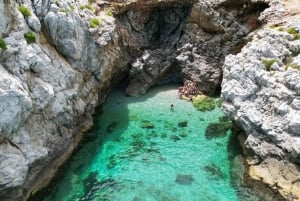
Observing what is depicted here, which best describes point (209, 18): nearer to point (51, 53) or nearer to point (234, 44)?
point (234, 44)

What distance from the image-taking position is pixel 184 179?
29.0 metres

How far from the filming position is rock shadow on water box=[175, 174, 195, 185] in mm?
28625

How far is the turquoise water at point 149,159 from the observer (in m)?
27.6

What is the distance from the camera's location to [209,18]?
4169 centimetres

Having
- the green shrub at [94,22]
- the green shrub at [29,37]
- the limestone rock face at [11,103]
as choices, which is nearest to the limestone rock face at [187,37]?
the green shrub at [94,22]

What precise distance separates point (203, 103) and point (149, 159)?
11.8 meters

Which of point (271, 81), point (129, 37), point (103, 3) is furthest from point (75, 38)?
point (271, 81)

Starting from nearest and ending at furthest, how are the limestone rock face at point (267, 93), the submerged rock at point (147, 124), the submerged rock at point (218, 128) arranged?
the limestone rock face at point (267, 93)
the submerged rock at point (218, 128)
the submerged rock at point (147, 124)

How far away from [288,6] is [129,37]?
61.6 feet

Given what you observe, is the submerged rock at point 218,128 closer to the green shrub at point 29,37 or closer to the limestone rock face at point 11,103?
the limestone rock face at point 11,103

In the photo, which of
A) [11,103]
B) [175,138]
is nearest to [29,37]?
[11,103]

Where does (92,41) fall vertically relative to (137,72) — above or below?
above

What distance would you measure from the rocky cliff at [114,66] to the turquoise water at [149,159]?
2151 millimetres

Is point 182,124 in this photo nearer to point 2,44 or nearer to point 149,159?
point 149,159
